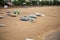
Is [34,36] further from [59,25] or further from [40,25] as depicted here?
[59,25]

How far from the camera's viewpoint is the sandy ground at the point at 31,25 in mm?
1188

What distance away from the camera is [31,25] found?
1.29m

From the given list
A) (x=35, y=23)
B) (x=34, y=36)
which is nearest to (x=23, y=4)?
(x=35, y=23)

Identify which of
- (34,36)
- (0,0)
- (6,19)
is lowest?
(34,36)

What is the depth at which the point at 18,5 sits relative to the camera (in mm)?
1313

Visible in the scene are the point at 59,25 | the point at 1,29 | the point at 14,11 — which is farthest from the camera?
the point at 59,25

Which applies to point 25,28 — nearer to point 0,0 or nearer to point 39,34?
point 39,34

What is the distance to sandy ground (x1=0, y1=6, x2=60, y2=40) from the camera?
1.19 metres

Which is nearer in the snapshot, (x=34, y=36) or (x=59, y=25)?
(x=34, y=36)

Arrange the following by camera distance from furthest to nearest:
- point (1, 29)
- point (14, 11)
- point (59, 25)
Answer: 1. point (59, 25)
2. point (14, 11)
3. point (1, 29)

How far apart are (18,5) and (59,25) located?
1.20 ft

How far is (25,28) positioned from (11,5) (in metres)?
0.20

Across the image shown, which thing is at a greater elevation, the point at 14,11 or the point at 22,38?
the point at 14,11

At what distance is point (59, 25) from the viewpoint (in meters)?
1.40
